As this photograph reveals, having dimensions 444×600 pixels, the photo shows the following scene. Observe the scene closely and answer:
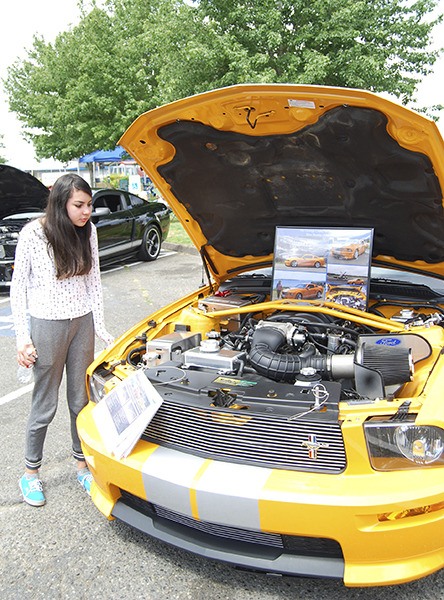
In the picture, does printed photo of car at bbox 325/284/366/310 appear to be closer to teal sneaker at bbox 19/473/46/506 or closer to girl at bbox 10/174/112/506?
girl at bbox 10/174/112/506

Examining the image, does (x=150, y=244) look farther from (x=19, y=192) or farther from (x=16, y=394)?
(x=16, y=394)

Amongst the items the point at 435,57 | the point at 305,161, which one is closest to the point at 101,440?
the point at 305,161

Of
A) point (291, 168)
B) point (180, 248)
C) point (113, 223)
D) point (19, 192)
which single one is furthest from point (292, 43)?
point (291, 168)

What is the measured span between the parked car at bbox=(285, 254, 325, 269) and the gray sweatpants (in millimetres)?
1336

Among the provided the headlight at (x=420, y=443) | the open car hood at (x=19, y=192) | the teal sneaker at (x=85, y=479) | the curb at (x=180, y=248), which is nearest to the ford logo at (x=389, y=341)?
the headlight at (x=420, y=443)

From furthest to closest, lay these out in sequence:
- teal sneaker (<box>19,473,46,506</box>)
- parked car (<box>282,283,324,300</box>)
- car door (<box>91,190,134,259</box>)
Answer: car door (<box>91,190,134,259</box>) < parked car (<box>282,283,324,300</box>) < teal sneaker (<box>19,473,46,506</box>)

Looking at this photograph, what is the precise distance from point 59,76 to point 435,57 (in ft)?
38.0

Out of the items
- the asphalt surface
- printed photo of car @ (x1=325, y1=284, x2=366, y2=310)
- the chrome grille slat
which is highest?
printed photo of car @ (x1=325, y1=284, x2=366, y2=310)

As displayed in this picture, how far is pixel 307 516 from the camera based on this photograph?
183 centimetres

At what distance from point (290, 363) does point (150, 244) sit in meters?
8.24

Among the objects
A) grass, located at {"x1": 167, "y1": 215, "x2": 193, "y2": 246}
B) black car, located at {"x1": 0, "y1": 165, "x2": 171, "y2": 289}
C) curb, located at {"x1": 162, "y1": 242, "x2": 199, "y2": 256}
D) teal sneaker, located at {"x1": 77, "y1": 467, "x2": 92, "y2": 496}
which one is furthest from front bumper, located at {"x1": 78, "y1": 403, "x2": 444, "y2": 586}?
grass, located at {"x1": 167, "y1": 215, "x2": 193, "y2": 246}

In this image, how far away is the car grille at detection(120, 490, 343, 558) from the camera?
1934mm

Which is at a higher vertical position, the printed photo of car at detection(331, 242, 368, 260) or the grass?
the printed photo of car at detection(331, 242, 368, 260)

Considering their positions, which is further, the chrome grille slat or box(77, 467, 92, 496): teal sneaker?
box(77, 467, 92, 496): teal sneaker
